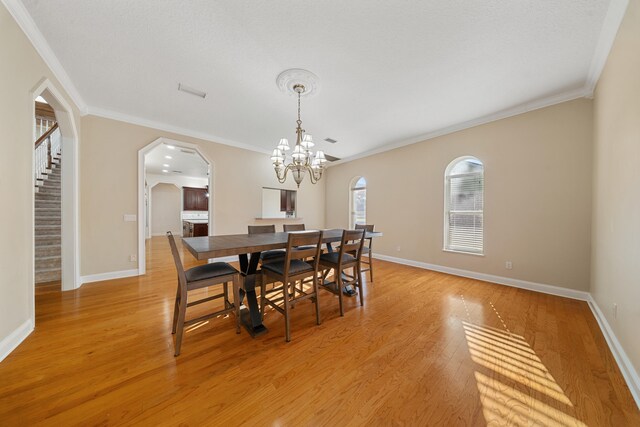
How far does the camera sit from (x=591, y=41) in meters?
2.02

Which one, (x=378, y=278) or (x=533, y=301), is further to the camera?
(x=378, y=278)

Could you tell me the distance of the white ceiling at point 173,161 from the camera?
5700mm

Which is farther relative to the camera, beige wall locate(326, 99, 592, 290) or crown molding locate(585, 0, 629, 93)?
beige wall locate(326, 99, 592, 290)

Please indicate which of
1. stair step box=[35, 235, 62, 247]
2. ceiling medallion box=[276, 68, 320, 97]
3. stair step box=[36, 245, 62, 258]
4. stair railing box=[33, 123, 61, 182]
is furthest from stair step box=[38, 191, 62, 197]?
ceiling medallion box=[276, 68, 320, 97]

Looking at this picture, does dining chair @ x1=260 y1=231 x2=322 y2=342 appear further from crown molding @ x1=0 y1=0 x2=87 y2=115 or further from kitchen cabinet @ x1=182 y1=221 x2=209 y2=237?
kitchen cabinet @ x1=182 y1=221 x2=209 y2=237

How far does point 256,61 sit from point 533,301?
437 cm

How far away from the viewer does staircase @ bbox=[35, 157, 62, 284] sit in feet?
10.8

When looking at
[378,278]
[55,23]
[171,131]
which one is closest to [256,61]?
[55,23]

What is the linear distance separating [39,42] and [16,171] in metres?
1.27

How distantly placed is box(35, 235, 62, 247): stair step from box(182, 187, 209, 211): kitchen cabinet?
6.22m

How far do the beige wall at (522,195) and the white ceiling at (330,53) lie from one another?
40 cm

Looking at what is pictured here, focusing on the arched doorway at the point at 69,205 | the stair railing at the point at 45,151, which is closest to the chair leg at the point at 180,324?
the arched doorway at the point at 69,205

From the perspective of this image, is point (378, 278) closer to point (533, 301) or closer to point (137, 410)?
point (533, 301)

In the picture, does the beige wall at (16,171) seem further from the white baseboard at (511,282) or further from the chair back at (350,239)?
the white baseboard at (511,282)
